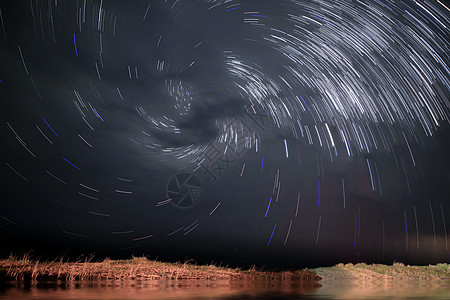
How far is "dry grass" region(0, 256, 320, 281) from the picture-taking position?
2062 centimetres

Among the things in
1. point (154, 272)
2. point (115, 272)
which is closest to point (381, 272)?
point (154, 272)

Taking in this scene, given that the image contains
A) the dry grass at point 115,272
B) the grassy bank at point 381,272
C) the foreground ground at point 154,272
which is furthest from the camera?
the grassy bank at point 381,272

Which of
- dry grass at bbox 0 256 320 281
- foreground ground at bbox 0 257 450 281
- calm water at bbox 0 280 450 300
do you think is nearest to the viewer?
calm water at bbox 0 280 450 300

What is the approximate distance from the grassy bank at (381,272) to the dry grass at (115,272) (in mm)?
5322

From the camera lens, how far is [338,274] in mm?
33969

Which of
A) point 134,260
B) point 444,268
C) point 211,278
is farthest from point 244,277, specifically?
point 444,268

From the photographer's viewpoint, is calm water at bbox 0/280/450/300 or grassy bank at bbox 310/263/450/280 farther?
grassy bank at bbox 310/263/450/280

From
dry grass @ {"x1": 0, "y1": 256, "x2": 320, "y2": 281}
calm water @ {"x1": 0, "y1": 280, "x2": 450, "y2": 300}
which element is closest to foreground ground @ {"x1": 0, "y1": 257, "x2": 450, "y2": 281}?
dry grass @ {"x1": 0, "y1": 256, "x2": 320, "y2": 281}

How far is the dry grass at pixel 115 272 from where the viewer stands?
812 inches

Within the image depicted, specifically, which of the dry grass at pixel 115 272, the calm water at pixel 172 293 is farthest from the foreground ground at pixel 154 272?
the calm water at pixel 172 293

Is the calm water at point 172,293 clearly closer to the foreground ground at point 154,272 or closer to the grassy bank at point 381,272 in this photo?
the foreground ground at point 154,272

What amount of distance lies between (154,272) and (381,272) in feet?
78.0

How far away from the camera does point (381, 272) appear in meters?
36.8

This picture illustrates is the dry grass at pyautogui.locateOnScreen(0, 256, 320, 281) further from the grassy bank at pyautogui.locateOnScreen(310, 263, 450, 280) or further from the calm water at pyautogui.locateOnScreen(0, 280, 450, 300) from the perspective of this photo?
the grassy bank at pyautogui.locateOnScreen(310, 263, 450, 280)
